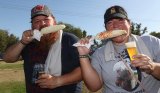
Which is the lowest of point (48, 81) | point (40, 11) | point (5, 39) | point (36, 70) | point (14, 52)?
point (5, 39)

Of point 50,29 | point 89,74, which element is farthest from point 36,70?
point 89,74

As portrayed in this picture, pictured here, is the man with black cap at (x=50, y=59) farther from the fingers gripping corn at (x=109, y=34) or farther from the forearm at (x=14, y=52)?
the fingers gripping corn at (x=109, y=34)

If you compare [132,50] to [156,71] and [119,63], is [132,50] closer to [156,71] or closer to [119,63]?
[156,71]

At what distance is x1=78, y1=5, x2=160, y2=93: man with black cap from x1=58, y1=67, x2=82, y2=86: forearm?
0.66 feet

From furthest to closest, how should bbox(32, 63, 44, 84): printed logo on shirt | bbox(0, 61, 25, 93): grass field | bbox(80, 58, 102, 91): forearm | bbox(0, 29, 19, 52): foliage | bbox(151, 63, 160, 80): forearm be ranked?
bbox(0, 29, 19, 52): foliage → bbox(0, 61, 25, 93): grass field → bbox(32, 63, 44, 84): printed logo on shirt → bbox(80, 58, 102, 91): forearm → bbox(151, 63, 160, 80): forearm

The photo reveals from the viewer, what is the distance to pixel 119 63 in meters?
4.83

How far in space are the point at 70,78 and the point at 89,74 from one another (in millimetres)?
344

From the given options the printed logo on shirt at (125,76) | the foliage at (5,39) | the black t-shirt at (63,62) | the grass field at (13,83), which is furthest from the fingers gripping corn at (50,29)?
the foliage at (5,39)

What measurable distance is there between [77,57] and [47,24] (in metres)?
0.68

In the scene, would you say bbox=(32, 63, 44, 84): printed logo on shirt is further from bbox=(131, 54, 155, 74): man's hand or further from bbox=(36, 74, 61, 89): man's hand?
bbox=(131, 54, 155, 74): man's hand

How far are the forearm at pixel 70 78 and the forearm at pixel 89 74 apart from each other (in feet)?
0.66

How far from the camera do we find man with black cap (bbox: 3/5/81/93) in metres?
5.15

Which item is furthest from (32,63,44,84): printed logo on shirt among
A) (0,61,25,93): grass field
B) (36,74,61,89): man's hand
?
(0,61,25,93): grass field

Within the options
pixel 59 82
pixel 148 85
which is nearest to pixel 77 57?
pixel 59 82
